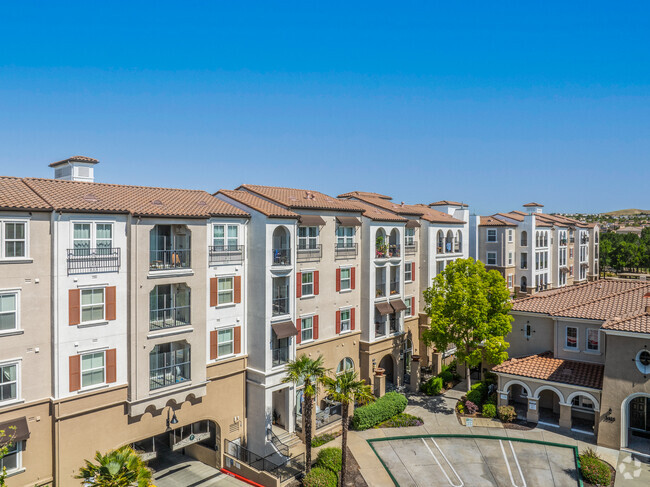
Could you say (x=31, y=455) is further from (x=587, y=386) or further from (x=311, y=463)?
(x=587, y=386)

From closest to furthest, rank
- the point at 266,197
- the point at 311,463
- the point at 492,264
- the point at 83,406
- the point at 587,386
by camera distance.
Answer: the point at 83,406 → the point at 311,463 → the point at 587,386 → the point at 266,197 → the point at 492,264

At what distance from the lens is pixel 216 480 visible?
85.8ft

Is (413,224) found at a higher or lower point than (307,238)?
higher

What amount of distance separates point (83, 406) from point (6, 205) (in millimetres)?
9798

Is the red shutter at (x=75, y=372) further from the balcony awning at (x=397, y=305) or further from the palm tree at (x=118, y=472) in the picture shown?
the balcony awning at (x=397, y=305)

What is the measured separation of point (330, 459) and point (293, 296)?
32.2 ft

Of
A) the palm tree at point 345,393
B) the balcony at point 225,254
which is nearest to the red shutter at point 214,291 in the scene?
the balcony at point 225,254

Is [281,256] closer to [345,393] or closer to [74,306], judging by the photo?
[345,393]

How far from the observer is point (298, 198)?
3419 cm

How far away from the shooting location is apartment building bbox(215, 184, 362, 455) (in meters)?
28.0

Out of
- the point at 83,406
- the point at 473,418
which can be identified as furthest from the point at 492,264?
the point at 83,406

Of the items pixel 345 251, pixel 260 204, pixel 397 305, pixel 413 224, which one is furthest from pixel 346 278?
pixel 260 204

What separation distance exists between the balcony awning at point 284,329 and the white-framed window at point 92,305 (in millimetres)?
9947

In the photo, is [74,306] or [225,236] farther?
[225,236]
